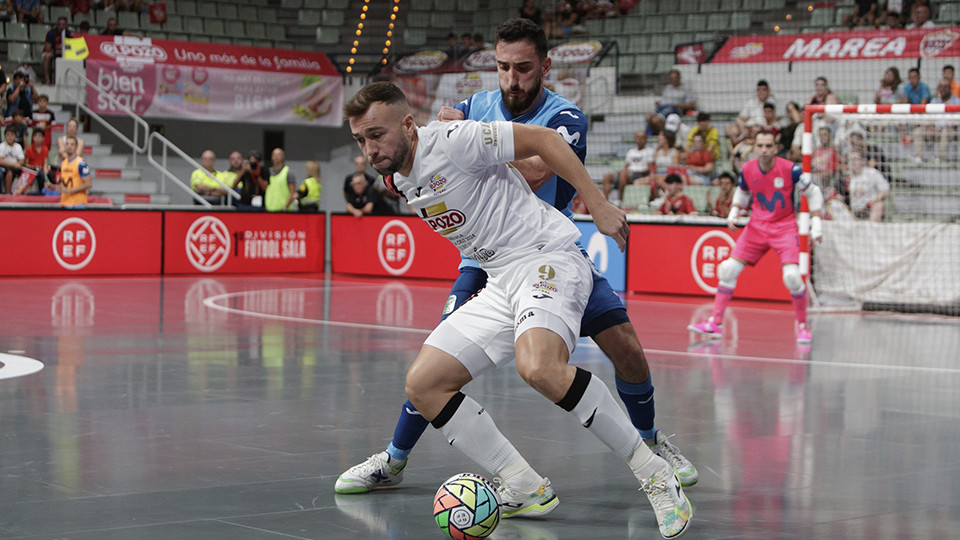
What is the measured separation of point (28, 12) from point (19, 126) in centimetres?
509

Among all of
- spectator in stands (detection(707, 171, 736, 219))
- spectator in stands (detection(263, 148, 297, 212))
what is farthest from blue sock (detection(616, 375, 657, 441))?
spectator in stands (detection(263, 148, 297, 212))

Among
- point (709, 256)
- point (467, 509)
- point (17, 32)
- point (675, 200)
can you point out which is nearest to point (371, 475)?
point (467, 509)

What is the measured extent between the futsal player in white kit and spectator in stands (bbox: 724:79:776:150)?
15.7 m

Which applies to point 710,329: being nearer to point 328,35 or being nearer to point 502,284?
point 502,284

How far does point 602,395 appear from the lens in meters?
4.73

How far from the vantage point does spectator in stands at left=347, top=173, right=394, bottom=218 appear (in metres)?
21.2

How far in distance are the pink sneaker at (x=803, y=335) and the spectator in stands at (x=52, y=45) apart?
17292 millimetres

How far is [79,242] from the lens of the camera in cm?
1923

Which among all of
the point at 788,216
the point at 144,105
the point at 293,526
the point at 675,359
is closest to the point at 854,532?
the point at 293,526

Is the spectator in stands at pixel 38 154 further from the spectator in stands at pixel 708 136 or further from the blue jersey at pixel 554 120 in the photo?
the blue jersey at pixel 554 120

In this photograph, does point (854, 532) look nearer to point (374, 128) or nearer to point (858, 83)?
point (374, 128)

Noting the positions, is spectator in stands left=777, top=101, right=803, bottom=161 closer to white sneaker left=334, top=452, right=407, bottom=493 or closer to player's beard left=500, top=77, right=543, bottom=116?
player's beard left=500, top=77, right=543, bottom=116

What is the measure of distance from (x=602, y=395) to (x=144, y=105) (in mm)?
21587

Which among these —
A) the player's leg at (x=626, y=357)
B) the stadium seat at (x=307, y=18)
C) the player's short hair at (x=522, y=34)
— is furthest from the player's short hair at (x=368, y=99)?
the stadium seat at (x=307, y=18)
